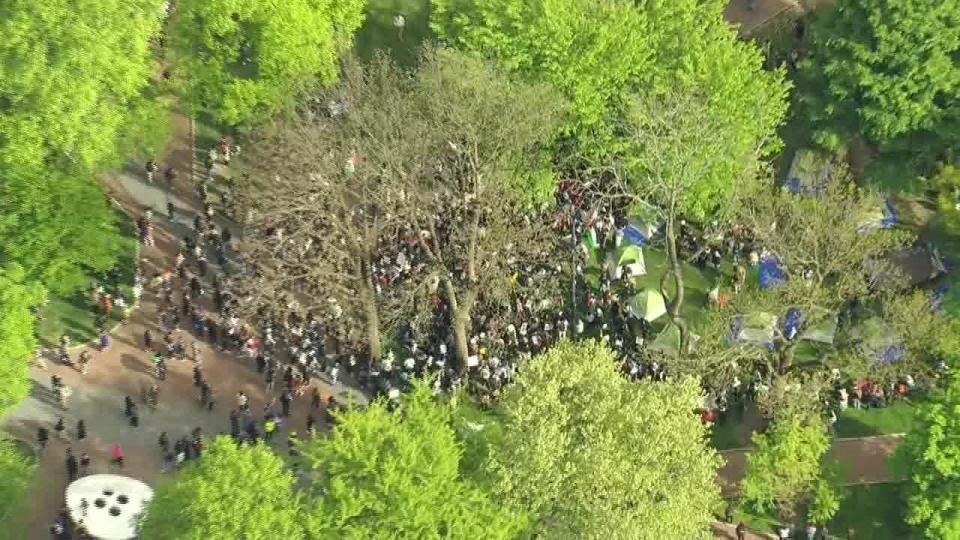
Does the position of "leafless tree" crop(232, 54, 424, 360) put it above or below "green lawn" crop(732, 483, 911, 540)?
above

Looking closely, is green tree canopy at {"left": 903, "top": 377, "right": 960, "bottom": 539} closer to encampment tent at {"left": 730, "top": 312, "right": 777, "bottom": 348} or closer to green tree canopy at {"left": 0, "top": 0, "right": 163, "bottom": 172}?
encampment tent at {"left": 730, "top": 312, "right": 777, "bottom": 348}

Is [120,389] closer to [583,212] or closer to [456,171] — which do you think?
[456,171]

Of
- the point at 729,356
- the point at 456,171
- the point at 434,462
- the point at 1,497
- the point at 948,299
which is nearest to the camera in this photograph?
the point at 434,462

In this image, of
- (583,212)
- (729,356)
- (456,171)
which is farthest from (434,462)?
(583,212)

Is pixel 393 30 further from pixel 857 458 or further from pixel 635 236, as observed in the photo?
pixel 857 458

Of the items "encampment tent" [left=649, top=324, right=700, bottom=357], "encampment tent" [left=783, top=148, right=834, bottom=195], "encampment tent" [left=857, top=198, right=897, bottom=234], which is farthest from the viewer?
"encampment tent" [left=783, top=148, right=834, bottom=195]

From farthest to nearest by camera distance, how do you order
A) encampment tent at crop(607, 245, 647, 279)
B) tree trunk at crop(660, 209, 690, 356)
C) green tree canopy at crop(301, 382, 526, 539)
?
encampment tent at crop(607, 245, 647, 279) → tree trunk at crop(660, 209, 690, 356) → green tree canopy at crop(301, 382, 526, 539)

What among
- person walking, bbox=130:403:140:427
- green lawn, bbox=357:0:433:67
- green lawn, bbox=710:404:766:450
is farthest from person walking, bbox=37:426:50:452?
green lawn, bbox=710:404:766:450
